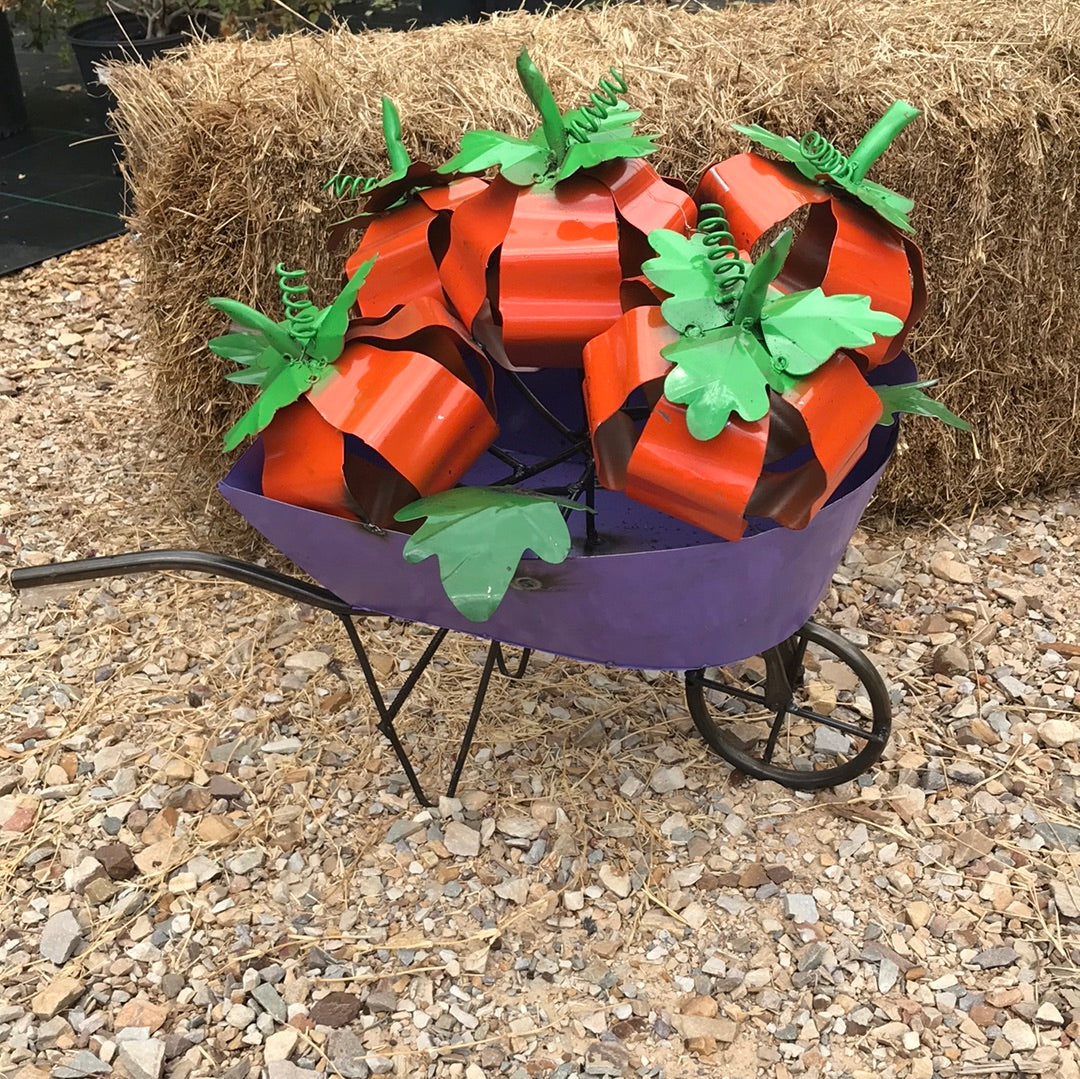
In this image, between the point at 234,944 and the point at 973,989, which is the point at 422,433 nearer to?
the point at 234,944

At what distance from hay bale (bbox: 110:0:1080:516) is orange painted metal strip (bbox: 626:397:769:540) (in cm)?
90

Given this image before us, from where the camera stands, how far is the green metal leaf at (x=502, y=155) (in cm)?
124

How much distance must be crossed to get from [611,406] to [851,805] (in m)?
0.99

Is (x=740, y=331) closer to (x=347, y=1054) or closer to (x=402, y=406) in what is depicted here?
(x=402, y=406)

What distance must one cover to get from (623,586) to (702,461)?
210 millimetres

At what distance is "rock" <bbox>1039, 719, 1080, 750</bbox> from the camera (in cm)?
185

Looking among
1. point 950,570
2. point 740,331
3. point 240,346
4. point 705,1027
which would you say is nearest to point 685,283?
point 740,331

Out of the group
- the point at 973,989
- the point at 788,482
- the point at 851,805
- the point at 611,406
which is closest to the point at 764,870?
the point at 851,805

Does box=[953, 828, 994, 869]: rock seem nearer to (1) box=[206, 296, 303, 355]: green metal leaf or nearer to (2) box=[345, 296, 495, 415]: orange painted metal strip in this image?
(2) box=[345, 296, 495, 415]: orange painted metal strip

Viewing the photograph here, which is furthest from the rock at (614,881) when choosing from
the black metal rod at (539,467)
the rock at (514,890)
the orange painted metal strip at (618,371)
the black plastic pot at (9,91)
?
the black plastic pot at (9,91)

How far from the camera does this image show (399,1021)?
4.79ft

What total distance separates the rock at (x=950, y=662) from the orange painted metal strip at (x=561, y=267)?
1.17 m

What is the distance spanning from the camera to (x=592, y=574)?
1.21 meters

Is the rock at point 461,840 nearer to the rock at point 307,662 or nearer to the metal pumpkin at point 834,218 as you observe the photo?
the rock at point 307,662
